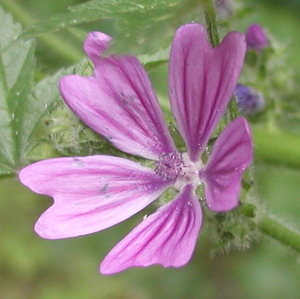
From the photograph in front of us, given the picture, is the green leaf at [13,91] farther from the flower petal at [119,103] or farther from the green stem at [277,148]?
the green stem at [277,148]

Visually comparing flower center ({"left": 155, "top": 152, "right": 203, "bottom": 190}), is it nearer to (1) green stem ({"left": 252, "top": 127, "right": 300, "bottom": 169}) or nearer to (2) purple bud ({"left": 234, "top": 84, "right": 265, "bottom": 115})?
(2) purple bud ({"left": 234, "top": 84, "right": 265, "bottom": 115})

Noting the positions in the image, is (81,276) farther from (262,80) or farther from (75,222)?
(75,222)

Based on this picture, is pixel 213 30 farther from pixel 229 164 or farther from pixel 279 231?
pixel 279 231

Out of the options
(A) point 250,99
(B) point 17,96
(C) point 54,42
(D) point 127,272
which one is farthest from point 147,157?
(D) point 127,272

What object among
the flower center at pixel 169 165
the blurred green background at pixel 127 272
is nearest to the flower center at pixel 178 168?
the flower center at pixel 169 165

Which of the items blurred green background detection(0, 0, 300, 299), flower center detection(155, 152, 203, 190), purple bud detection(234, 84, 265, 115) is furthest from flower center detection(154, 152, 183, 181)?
blurred green background detection(0, 0, 300, 299)
